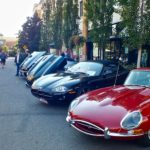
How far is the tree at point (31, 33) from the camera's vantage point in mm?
42875

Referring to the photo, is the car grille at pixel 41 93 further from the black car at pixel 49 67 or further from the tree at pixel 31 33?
the tree at pixel 31 33

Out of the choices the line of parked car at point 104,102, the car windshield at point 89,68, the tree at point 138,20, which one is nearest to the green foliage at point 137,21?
the tree at point 138,20

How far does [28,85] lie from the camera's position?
12766 millimetres

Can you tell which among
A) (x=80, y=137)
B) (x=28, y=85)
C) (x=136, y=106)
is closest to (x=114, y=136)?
(x=136, y=106)

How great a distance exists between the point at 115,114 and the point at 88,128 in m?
0.54

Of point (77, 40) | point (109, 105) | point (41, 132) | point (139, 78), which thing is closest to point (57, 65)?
point (139, 78)

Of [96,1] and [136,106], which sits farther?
[96,1]

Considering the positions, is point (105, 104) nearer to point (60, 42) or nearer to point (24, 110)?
point (24, 110)

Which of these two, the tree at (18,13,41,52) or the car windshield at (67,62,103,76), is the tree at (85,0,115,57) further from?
the tree at (18,13,41,52)

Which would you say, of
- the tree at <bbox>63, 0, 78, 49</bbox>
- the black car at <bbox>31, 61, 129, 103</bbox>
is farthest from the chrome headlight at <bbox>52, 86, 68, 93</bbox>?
the tree at <bbox>63, 0, 78, 49</bbox>

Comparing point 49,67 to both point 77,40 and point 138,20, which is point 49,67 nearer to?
point 138,20

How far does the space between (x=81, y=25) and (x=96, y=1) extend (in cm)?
1083

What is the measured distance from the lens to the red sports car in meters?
5.20

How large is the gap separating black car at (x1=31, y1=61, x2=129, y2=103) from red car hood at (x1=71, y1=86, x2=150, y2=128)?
200 centimetres
